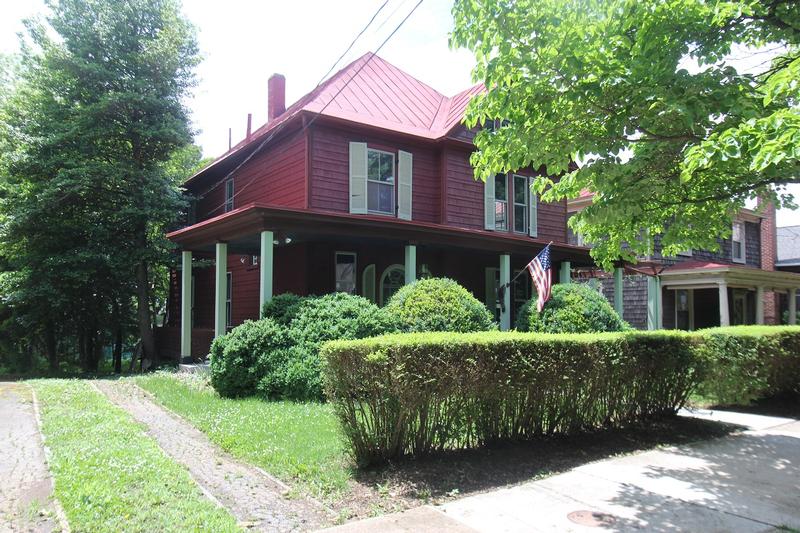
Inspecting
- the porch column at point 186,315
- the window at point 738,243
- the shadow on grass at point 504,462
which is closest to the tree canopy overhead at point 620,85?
the shadow on grass at point 504,462

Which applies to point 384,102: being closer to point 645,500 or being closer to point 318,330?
point 318,330

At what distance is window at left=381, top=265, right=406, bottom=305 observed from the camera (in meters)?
15.9

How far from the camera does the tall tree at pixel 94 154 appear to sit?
16188 millimetres

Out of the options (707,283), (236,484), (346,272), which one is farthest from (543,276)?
(707,283)

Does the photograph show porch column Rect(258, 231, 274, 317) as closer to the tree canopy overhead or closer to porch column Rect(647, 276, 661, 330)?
the tree canopy overhead

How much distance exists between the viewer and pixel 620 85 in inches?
239

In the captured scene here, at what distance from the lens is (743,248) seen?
79.5ft

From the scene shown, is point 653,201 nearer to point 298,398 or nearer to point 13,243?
point 298,398

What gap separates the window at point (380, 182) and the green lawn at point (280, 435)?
22.7ft

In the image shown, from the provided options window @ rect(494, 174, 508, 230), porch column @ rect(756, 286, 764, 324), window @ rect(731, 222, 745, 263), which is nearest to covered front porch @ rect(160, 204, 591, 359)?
window @ rect(494, 174, 508, 230)

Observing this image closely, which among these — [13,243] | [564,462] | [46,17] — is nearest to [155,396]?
[564,462]

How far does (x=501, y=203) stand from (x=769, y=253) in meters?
16.2

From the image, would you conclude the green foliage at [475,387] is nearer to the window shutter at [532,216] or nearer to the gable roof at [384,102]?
the gable roof at [384,102]

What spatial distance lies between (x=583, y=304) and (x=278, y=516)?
992 centimetres
